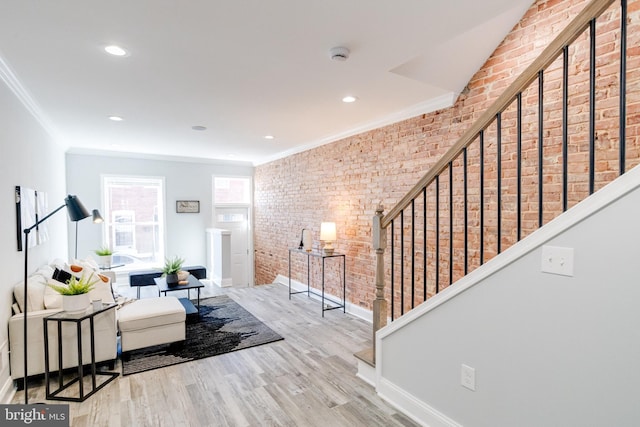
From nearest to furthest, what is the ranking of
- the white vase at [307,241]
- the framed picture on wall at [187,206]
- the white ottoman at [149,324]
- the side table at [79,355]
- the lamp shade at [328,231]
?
the side table at [79,355] < the white ottoman at [149,324] < the lamp shade at [328,231] < the white vase at [307,241] < the framed picture on wall at [187,206]

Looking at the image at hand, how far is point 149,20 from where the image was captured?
202 centimetres

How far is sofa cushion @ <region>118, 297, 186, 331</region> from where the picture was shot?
10.3 feet

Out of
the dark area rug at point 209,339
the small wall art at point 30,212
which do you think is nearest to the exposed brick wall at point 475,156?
the dark area rug at point 209,339

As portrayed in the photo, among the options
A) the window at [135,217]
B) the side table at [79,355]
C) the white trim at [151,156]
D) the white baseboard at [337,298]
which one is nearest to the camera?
the side table at [79,355]

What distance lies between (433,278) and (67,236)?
616 centimetres

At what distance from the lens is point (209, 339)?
369 centimetres

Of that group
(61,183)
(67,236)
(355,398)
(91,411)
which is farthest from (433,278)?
(67,236)

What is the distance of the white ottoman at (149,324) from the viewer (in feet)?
10.3

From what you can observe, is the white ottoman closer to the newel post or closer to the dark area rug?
the dark area rug

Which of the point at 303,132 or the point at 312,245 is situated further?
the point at 312,245

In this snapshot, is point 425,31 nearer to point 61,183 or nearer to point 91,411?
point 91,411

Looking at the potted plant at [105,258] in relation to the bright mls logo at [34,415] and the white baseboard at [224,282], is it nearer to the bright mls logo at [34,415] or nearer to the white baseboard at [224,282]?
the white baseboard at [224,282]

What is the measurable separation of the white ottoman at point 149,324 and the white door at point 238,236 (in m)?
3.92

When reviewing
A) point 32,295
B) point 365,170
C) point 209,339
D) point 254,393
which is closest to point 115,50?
point 32,295
